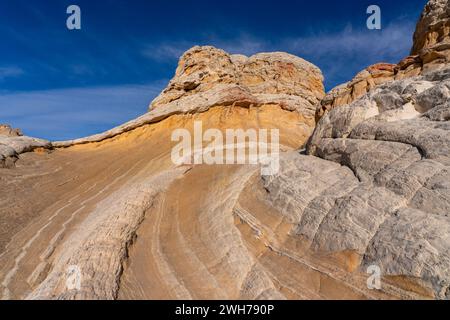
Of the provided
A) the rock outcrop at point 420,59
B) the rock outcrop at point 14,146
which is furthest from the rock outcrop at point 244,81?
the rock outcrop at point 420,59

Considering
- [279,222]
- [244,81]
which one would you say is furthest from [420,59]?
[244,81]

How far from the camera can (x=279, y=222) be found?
4.99 metres

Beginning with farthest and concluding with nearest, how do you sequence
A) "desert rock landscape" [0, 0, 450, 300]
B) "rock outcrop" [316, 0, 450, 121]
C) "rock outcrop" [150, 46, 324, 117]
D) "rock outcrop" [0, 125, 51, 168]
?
"rock outcrop" [150, 46, 324, 117] → "rock outcrop" [0, 125, 51, 168] → "rock outcrop" [316, 0, 450, 121] → "desert rock landscape" [0, 0, 450, 300]

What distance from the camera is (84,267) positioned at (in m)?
4.44

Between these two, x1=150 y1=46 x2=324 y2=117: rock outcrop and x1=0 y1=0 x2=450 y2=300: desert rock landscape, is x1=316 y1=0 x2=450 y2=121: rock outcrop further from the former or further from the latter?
x1=150 y1=46 x2=324 y2=117: rock outcrop

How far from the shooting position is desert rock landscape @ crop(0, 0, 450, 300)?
3.72 metres

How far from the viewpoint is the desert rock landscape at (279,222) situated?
12.2ft

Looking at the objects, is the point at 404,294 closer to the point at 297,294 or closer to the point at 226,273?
the point at 297,294

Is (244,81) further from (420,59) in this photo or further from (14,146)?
(14,146)

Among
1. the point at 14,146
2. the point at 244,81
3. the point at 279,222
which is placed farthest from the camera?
the point at 244,81

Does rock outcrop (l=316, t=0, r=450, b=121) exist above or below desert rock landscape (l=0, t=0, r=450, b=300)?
above

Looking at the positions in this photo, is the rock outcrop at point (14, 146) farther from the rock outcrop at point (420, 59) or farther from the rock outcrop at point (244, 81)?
the rock outcrop at point (420, 59)

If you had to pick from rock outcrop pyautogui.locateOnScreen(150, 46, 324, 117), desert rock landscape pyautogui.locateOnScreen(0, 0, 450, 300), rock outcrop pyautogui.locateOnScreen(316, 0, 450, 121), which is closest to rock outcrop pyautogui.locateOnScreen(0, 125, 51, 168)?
desert rock landscape pyautogui.locateOnScreen(0, 0, 450, 300)

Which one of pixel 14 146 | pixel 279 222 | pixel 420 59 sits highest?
pixel 420 59
